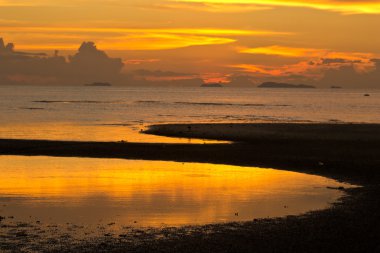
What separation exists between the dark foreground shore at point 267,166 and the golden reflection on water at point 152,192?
1.50 meters

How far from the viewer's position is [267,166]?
35969 mm

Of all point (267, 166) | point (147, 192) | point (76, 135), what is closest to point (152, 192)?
point (147, 192)

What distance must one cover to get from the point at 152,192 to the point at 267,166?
456 inches

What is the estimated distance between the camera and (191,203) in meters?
23.4

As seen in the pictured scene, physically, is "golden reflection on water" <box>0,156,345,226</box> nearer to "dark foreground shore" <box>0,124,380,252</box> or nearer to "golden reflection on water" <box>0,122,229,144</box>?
"dark foreground shore" <box>0,124,380,252</box>

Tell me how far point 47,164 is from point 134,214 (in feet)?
51.2

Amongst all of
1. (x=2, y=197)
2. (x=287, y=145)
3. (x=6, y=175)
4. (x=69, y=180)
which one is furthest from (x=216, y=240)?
(x=287, y=145)

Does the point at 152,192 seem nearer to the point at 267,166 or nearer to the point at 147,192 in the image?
the point at 147,192

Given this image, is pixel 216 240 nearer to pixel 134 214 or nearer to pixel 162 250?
pixel 162 250

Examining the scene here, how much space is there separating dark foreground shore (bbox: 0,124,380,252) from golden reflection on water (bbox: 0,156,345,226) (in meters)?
1.50

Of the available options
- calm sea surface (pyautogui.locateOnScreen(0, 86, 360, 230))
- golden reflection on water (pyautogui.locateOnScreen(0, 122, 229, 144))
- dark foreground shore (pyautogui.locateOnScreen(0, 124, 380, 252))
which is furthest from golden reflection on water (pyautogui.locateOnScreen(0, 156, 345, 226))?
golden reflection on water (pyautogui.locateOnScreen(0, 122, 229, 144))

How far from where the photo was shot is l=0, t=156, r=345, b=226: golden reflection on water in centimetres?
2108

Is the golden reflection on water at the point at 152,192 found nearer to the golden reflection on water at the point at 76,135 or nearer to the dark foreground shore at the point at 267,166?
the dark foreground shore at the point at 267,166

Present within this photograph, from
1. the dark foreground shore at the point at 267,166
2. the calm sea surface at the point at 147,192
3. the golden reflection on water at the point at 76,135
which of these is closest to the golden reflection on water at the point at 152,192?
the calm sea surface at the point at 147,192
